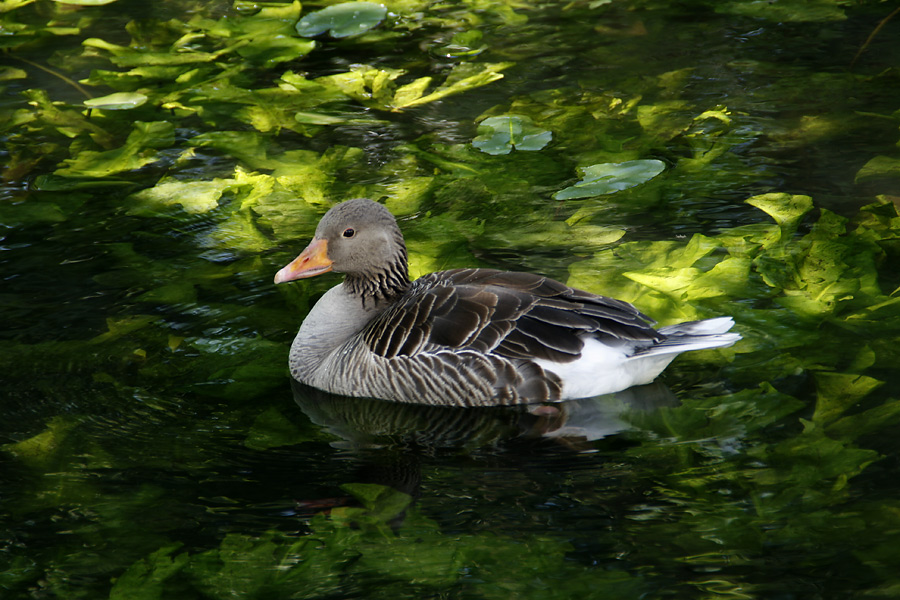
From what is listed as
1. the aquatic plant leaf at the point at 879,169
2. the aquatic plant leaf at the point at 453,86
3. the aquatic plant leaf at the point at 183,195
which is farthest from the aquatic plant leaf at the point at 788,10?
the aquatic plant leaf at the point at 183,195

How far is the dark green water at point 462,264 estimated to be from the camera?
15.1 feet

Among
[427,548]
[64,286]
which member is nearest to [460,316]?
[427,548]

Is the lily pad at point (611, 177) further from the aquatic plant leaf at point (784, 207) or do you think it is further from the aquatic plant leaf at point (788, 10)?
the aquatic plant leaf at point (788, 10)

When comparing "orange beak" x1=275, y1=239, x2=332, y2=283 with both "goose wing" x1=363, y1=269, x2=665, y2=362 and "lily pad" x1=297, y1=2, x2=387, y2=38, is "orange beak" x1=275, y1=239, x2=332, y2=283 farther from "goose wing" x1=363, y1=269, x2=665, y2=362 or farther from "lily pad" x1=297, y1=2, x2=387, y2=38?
"lily pad" x1=297, y1=2, x2=387, y2=38

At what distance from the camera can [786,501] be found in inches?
188

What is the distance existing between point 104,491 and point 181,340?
1502 mm

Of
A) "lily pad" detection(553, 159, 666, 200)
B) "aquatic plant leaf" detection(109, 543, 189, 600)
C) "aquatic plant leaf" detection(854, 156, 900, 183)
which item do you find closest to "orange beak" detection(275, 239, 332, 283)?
"aquatic plant leaf" detection(109, 543, 189, 600)

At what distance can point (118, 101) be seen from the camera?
9469 mm

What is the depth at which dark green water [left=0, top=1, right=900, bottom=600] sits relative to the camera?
459cm

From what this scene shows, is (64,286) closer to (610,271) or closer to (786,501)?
(610,271)

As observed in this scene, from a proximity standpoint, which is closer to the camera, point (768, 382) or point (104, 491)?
point (104, 491)

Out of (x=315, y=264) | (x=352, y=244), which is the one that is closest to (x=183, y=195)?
(x=315, y=264)

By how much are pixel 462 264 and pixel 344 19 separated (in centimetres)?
529

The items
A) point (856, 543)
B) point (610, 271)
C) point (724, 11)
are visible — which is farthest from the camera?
point (724, 11)
